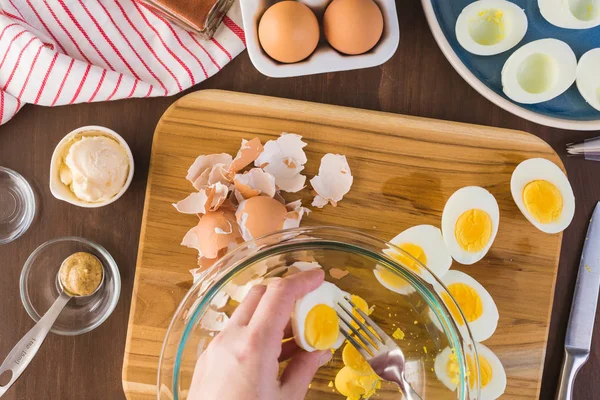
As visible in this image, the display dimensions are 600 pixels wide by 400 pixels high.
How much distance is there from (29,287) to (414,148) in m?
0.83

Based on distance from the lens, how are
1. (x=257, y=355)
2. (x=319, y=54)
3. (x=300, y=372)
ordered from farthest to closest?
(x=319, y=54), (x=300, y=372), (x=257, y=355)

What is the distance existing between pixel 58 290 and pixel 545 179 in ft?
3.30

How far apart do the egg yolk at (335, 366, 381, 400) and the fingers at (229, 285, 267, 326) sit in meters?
0.22

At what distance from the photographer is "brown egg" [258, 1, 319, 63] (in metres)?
1.01

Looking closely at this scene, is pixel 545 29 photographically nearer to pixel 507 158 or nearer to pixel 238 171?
pixel 507 158

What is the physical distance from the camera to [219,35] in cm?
113

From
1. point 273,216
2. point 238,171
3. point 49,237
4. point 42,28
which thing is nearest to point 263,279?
point 273,216

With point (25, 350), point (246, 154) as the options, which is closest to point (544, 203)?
point (246, 154)

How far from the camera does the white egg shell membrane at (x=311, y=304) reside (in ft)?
3.00

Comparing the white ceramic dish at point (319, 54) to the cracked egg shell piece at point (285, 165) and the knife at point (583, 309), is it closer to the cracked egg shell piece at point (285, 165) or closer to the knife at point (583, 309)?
the cracked egg shell piece at point (285, 165)

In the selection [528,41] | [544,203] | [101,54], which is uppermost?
[528,41]

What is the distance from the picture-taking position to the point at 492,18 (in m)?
1.13

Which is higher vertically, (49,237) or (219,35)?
(219,35)

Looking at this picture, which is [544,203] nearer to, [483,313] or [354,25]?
[483,313]
